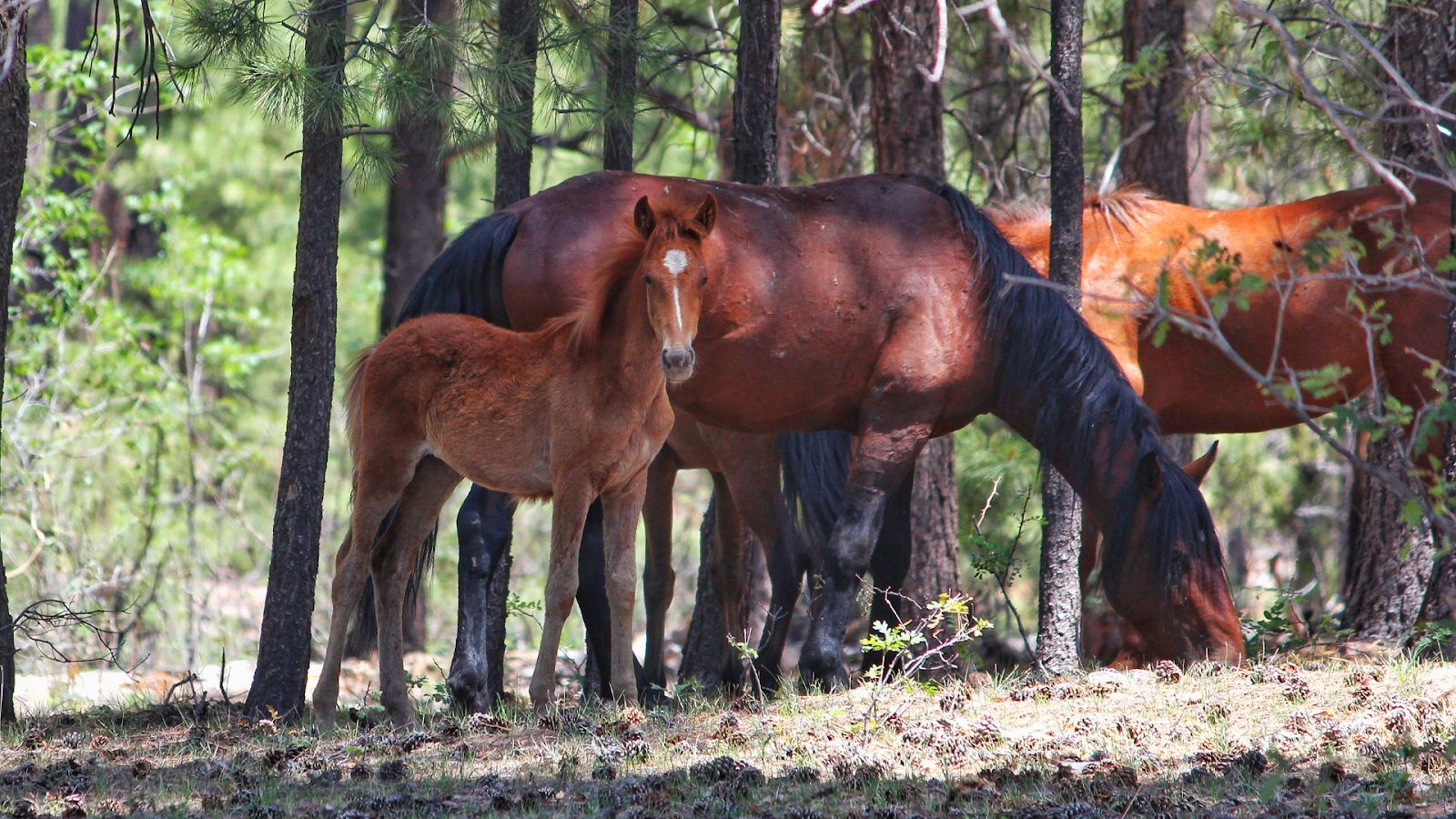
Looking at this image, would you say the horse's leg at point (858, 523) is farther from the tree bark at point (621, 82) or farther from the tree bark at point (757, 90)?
the tree bark at point (621, 82)

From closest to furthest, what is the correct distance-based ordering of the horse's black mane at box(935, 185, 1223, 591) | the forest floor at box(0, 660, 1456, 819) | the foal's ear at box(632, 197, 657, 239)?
the forest floor at box(0, 660, 1456, 819) < the foal's ear at box(632, 197, 657, 239) < the horse's black mane at box(935, 185, 1223, 591)

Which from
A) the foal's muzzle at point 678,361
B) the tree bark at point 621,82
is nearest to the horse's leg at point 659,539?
the tree bark at point 621,82

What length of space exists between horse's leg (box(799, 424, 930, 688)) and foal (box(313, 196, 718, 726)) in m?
1.24

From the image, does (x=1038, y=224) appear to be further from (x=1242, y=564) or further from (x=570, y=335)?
(x=1242, y=564)

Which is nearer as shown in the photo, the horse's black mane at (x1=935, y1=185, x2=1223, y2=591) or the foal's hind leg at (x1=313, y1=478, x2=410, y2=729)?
the foal's hind leg at (x1=313, y1=478, x2=410, y2=729)

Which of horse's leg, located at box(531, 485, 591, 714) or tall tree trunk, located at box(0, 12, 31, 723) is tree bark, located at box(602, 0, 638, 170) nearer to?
horse's leg, located at box(531, 485, 591, 714)

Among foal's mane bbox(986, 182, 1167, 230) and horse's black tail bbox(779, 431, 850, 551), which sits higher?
foal's mane bbox(986, 182, 1167, 230)

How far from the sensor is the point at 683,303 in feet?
16.1

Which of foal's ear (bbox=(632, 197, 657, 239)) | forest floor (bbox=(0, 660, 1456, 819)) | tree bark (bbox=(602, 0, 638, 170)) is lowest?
forest floor (bbox=(0, 660, 1456, 819))

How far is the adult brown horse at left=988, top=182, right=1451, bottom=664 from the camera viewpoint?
695 centimetres

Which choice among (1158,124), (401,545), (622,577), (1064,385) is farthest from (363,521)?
(1158,124)

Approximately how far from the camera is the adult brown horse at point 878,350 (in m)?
6.02

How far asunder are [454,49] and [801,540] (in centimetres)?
336

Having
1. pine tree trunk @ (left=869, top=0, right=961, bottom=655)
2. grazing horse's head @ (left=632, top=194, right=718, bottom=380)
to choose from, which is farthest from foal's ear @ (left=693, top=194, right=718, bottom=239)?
pine tree trunk @ (left=869, top=0, right=961, bottom=655)
